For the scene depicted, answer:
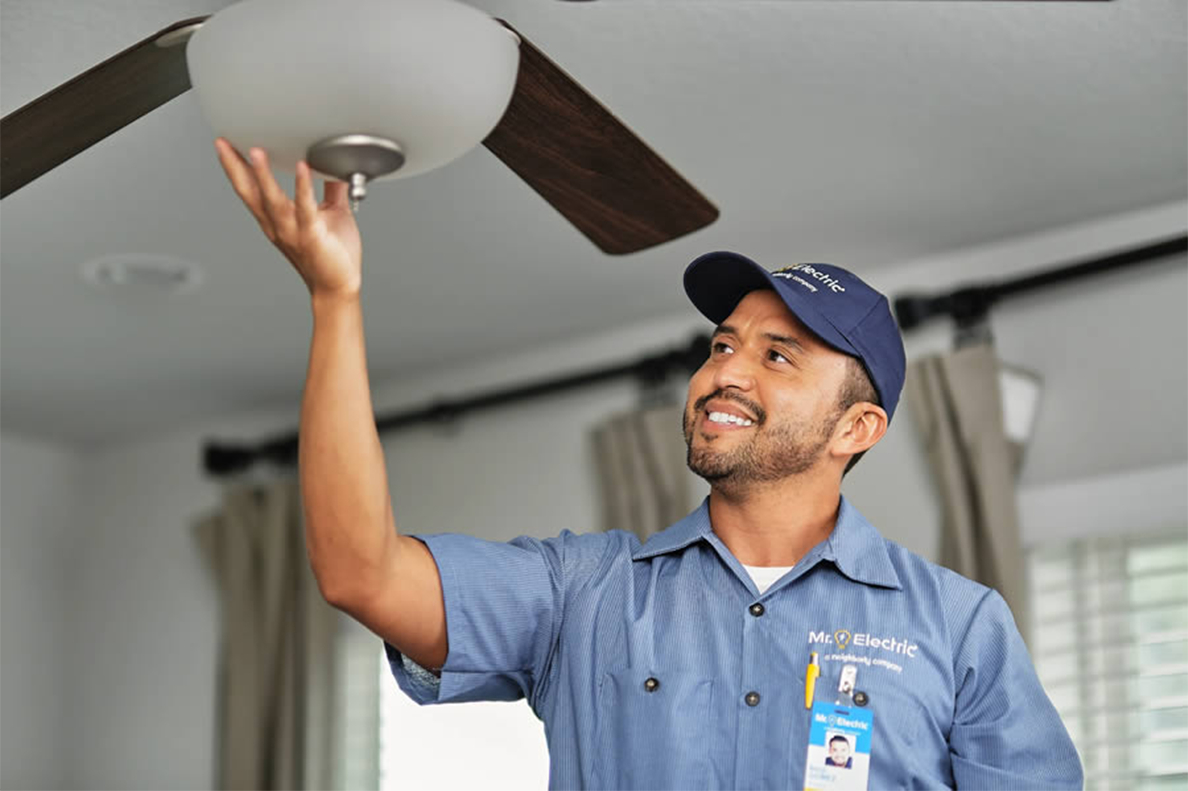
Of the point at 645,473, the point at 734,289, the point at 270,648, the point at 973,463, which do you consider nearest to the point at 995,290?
the point at 973,463

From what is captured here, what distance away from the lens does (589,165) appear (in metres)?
1.95

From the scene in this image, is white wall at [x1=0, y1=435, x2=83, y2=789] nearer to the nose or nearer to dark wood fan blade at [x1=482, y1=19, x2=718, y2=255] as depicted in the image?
dark wood fan blade at [x1=482, y1=19, x2=718, y2=255]

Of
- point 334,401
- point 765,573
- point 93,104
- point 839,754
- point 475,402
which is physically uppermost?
point 475,402

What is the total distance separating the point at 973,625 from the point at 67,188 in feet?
5.93

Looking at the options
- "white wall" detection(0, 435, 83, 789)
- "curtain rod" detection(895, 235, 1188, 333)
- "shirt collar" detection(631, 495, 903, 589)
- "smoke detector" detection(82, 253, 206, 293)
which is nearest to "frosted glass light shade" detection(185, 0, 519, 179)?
"shirt collar" detection(631, 495, 903, 589)

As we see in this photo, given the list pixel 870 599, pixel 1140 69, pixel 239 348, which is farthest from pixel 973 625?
pixel 239 348

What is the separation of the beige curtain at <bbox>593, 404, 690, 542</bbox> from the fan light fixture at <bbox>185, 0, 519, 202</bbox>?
6.13 ft

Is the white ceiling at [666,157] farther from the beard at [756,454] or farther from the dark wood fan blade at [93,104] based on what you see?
the beard at [756,454]

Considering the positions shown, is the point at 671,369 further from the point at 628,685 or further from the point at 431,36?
the point at 431,36

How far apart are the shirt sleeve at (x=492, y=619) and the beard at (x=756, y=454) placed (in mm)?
200

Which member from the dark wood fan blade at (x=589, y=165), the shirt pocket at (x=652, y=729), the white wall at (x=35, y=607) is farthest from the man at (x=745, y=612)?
the white wall at (x=35, y=607)

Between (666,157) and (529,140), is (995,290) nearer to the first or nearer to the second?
(666,157)

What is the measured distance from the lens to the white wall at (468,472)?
2.92 m

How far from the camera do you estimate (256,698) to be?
3.89 meters
